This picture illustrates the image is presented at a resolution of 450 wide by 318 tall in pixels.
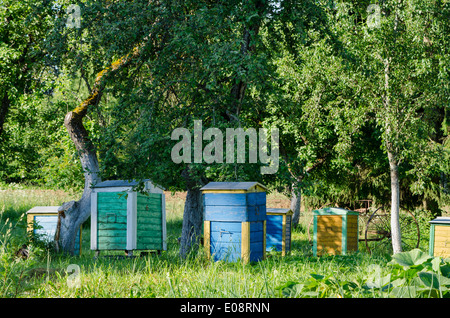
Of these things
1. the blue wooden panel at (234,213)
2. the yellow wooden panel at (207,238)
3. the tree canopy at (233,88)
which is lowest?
the yellow wooden panel at (207,238)

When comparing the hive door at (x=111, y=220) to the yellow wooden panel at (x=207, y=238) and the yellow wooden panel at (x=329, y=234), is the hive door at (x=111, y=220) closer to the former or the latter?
the yellow wooden panel at (x=207, y=238)

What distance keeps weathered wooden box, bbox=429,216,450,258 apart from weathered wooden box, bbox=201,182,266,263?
546 cm

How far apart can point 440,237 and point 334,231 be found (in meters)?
2.80

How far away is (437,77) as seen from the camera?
12648 mm

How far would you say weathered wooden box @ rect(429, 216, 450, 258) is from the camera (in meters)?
10.3

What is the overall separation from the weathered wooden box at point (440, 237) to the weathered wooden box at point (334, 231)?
93.7 inches

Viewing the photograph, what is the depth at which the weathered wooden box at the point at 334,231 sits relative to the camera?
40.7 ft

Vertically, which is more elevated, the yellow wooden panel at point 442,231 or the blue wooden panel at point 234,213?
the blue wooden panel at point 234,213

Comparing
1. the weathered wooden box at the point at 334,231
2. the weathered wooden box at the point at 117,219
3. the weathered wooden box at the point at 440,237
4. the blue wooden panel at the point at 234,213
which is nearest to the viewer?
the blue wooden panel at the point at 234,213

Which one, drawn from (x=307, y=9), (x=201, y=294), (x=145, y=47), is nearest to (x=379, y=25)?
(x=307, y=9)

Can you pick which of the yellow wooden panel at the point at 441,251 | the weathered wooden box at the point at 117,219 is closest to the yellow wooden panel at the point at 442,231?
the yellow wooden panel at the point at 441,251

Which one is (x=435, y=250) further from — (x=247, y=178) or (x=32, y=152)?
(x=32, y=152)

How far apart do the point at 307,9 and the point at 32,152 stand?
14.5m

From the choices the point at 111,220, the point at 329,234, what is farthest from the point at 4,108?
the point at 329,234
